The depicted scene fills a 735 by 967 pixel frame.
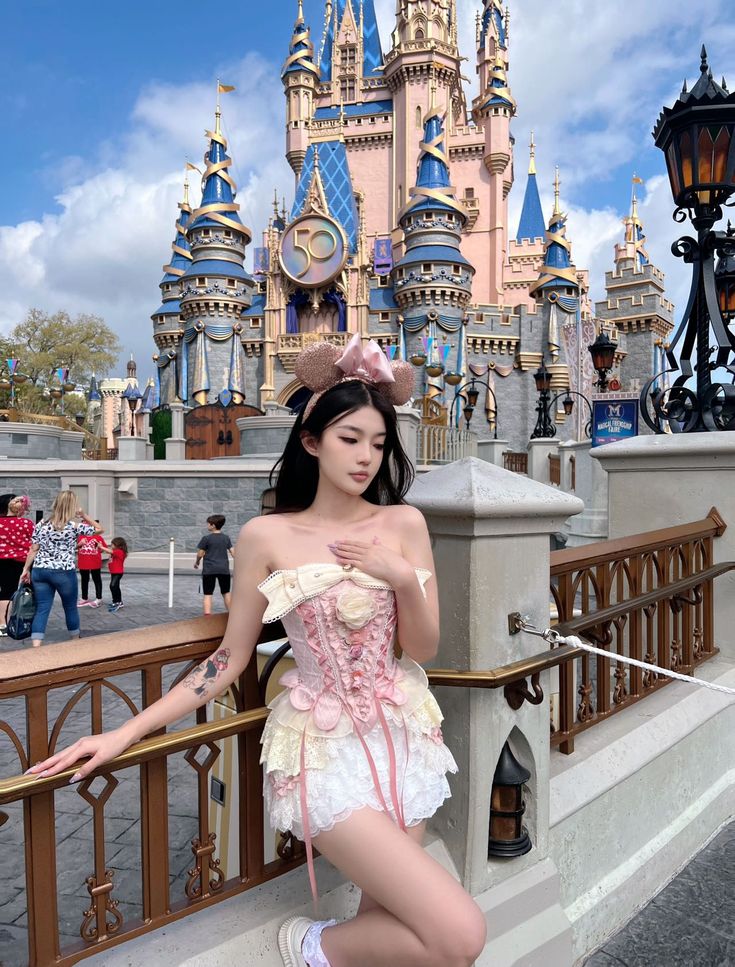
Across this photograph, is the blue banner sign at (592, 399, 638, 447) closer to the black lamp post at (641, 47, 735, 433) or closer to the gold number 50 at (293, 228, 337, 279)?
the black lamp post at (641, 47, 735, 433)

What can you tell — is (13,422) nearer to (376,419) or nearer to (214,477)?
(214,477)

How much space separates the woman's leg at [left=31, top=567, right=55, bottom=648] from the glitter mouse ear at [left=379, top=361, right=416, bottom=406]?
6.25 meters

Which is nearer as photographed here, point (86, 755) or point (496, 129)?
point (86, 755)

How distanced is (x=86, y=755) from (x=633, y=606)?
2274mm

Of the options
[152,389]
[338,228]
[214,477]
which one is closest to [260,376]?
[338,228]

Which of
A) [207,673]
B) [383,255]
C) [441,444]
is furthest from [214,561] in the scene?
[383,255]

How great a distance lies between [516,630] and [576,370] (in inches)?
1348

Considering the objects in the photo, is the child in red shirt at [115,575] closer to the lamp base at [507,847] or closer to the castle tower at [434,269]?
the lamp base at [507,847]

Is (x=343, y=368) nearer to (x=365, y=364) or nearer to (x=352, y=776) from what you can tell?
(x=365, y=364)

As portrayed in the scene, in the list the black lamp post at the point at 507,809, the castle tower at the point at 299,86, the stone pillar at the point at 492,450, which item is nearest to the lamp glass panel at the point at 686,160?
the black lamp post at the point at 507,809

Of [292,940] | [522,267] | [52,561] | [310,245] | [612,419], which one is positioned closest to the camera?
[292,940]

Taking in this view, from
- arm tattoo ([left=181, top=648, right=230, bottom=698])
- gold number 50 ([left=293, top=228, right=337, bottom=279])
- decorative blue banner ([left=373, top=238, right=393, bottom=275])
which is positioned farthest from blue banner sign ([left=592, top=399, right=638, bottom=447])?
decorative blue banner ([left=373, top=238, right=393, bottom=275])

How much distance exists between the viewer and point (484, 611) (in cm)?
209

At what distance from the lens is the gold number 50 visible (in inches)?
1315
